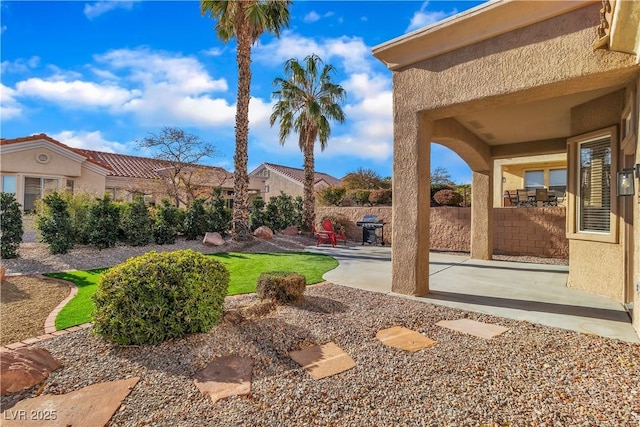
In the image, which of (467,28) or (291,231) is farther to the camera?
(291,231)

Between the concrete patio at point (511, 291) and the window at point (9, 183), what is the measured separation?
18218mm

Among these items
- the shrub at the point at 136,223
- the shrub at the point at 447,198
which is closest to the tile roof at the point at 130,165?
the shrub at the point at 136,223

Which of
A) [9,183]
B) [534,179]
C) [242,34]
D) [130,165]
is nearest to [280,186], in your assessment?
[130,165]

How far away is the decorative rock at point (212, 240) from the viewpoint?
12859 millimetres

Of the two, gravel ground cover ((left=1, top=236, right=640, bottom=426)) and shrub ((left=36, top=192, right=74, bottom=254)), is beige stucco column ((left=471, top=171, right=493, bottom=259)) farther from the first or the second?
shrub ((left=36, top=192, right=74, bottom=254))

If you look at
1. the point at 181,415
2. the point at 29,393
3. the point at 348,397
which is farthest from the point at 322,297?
the point at 29,393

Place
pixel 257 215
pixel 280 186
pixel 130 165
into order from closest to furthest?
pixel 257 215
pixel 130 165
pixel 280 186

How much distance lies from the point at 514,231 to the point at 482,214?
2015 mm

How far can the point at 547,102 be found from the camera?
640 centimetres

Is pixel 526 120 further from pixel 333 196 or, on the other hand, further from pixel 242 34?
pixel 333 196

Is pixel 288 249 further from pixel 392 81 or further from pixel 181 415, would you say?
Answer: pixel 181 415

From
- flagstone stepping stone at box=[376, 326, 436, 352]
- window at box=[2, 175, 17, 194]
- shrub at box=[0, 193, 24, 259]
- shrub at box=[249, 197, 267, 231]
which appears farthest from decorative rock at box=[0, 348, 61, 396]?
window at box=[2, 175, 17, 194]

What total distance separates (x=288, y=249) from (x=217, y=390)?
10664 mm

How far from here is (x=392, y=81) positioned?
6.25 metres
